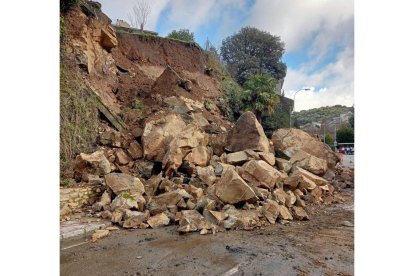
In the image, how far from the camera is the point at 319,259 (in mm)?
3039

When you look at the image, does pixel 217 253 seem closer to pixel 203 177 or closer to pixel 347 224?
pixel 347 224

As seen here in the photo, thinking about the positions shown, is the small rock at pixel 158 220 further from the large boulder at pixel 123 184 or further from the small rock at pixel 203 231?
the large boulder at pixel 123 184

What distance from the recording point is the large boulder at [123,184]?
5012 mm

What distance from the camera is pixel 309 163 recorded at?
731cm

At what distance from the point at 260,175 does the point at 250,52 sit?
17.1 m

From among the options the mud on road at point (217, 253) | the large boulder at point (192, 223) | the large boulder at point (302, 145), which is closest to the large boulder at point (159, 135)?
the large boulder at point (192, 223)

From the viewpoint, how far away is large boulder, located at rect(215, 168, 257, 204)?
4578 millimetres

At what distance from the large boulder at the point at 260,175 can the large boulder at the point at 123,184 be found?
2.12m

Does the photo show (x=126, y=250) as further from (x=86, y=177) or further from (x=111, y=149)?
(x=111, y=149)

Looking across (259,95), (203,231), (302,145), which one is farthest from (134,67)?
(203,231)

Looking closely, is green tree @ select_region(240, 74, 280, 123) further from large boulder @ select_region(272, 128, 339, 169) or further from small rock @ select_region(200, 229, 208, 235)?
small rock @ select_region(200, 229, 208, 235)
